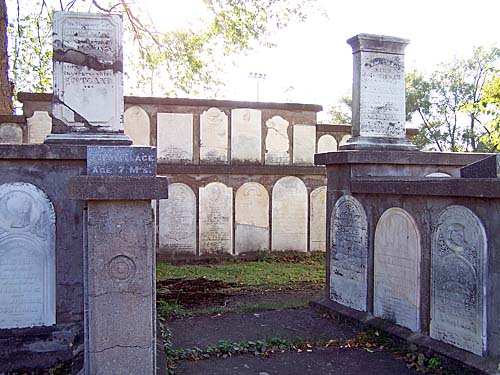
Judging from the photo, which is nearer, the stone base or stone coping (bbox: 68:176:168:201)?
stone coping (bbox: 68:176:168:201)

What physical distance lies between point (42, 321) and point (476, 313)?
3.75 meters

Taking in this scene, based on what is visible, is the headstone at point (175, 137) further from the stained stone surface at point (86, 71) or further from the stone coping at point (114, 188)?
the stone coping at point (114, 188)

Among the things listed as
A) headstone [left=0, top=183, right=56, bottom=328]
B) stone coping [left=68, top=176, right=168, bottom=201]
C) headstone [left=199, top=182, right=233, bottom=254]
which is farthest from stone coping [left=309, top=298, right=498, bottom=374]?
headstone [left=199, top=182, right=233, bottom=254]

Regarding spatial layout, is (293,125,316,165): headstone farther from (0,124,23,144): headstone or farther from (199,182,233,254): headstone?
(0,124,23,144): headstone

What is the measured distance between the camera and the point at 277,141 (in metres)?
12.0

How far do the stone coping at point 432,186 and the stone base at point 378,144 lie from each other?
0.56 m

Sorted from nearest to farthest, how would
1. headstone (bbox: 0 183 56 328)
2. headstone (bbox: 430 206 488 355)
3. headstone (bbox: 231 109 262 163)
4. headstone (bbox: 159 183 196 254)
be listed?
headstone (bbox: 430 206 488 355) < headstone (bbox: 0 183 56 328) < headstone (bbox: 159 183 196 254) < headstone (bbox: 231 109 262 163)

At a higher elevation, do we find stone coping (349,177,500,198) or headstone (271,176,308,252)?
stone coping (349,177,500,198)

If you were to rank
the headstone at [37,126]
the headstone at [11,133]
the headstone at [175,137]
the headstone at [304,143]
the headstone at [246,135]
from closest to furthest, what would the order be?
the headstone at [11,133] < the headstone at [37,126] < the headstone at [175,137] < the headstone at [246,135] < the headstone at [304,143]

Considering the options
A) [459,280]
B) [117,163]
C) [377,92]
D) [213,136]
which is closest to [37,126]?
[213,136]

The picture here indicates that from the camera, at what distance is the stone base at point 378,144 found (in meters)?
6.79

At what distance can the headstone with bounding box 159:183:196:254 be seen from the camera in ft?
36.8

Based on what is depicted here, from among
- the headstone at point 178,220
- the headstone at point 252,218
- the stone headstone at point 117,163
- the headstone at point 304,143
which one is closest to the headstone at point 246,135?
the headstone at point 252,218

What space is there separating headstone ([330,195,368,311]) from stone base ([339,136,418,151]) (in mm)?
665
